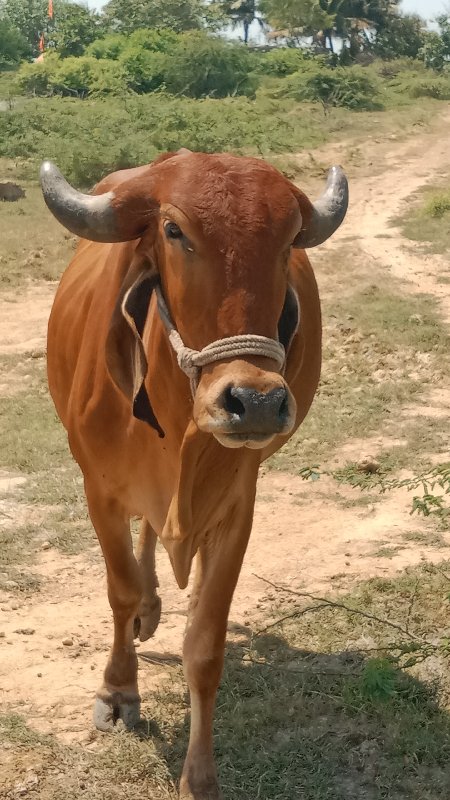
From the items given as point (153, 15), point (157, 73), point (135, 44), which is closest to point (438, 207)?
point (157, 73)

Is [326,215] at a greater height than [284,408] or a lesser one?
greater

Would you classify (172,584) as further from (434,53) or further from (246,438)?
(434,53)

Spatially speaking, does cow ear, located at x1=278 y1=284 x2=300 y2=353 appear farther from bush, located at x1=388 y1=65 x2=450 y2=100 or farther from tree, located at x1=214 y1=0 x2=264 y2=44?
tree, located at x1=214 y1=0 x2=264 y2=44

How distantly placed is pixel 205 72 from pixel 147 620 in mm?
24455

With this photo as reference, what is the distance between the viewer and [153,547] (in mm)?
4645

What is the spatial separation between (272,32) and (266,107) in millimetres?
24575

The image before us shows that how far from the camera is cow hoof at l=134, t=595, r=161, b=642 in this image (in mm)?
4414

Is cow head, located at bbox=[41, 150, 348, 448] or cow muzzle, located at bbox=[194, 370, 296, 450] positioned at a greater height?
cow head, located at bbox=[41, 150, 348, 448]

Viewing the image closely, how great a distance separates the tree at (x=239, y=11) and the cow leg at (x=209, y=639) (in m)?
47.7

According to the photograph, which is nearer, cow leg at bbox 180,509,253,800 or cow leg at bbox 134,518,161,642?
cow leg at bbox 180,509,253,800

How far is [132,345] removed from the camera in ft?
10.5

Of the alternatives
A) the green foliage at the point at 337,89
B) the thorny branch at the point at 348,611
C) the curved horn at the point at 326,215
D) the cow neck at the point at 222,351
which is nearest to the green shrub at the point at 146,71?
the green foliage at the point at 337,89

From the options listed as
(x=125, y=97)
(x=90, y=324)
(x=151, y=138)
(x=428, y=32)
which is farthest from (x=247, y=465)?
(x=428, y=32)

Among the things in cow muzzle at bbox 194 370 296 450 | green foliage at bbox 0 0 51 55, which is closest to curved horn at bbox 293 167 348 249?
cow muzzle at bbox 194 370 296 450
